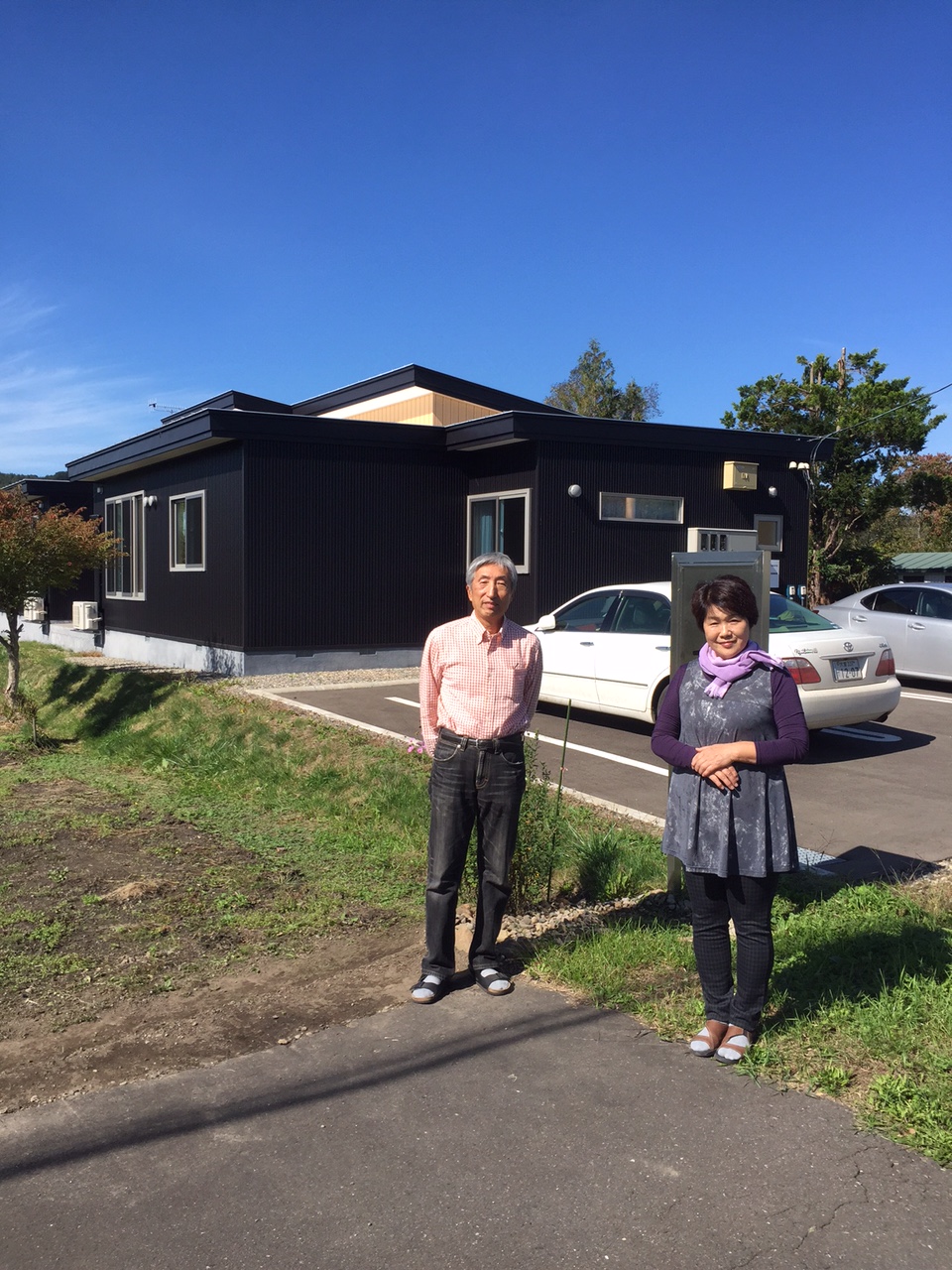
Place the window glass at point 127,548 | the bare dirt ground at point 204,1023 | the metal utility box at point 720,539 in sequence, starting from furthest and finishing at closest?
the window glass at point 127,548 → the metal utility box at point 720,539 → the bare dirt ground at point 204,1023

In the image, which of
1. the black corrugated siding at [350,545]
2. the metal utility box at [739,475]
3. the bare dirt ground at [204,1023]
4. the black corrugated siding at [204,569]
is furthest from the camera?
the metal utility box at [739,475]

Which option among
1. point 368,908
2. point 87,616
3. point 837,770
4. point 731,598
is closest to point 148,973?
point 368,908

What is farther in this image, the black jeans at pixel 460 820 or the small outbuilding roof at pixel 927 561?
the small outbuilding roof at pixel 927 561

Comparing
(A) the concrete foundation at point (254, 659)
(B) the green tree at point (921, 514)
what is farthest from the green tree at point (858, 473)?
(A) the concrete foundation at point (254, 659)

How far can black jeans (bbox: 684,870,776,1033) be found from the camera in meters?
3.75

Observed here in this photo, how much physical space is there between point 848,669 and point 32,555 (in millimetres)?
9095

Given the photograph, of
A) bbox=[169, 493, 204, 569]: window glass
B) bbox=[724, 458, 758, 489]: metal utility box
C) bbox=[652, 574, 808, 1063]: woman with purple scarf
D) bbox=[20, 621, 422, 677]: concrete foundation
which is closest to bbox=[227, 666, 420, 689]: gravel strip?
bbox=[20, 621, 422, 677]: concrete foundation

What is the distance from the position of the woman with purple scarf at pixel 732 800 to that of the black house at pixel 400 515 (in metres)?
11.3

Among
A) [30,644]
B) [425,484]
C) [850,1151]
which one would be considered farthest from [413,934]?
[30,644]

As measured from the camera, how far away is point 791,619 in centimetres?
948

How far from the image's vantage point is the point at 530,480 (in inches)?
597

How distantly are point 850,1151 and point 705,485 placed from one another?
14.2 meters

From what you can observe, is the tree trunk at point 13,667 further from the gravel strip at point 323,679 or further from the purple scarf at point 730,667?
the purple scarf at point 730,667

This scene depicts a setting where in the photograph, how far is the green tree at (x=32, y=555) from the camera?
40.9ft
